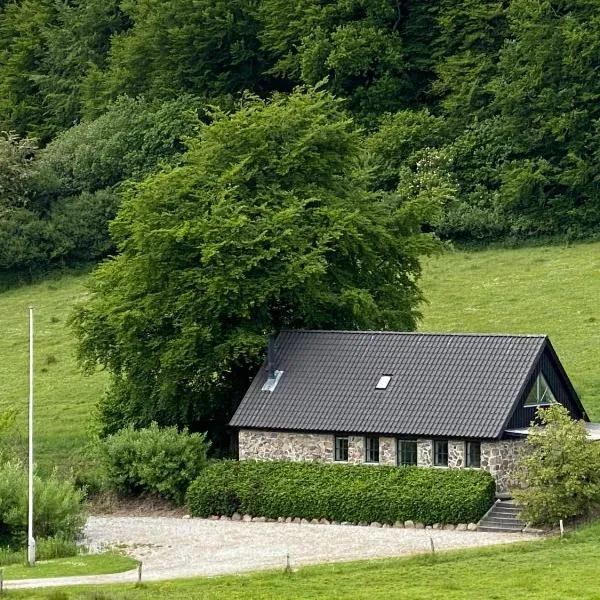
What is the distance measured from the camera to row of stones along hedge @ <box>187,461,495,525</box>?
5641 cm

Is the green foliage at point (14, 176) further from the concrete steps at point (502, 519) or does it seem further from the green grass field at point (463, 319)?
the concrete steps at point (502, 519)

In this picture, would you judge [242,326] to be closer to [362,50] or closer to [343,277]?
[343,277]

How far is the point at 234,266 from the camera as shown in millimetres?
64312

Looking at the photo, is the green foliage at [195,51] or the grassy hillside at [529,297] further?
the green foliage at [195,51]

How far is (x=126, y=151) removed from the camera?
106 metres

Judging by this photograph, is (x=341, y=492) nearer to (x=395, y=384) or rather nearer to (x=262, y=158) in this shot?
(x=395, y=384)

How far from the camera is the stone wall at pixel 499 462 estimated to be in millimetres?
57500

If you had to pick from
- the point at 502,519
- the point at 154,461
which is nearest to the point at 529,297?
the point at 154,461

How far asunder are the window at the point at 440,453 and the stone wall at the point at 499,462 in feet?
4.52

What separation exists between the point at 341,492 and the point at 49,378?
73.8ft

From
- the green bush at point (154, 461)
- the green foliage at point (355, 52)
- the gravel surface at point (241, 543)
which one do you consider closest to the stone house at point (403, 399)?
the green bush at point (154, 461)

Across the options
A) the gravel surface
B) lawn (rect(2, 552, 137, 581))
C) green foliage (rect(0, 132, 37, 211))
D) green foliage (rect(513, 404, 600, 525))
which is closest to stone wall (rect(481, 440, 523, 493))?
green foliage (rect(513, 404, 600, 525))

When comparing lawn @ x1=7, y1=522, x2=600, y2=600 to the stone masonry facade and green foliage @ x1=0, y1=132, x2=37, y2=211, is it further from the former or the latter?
green foliage @ x1=0, y1=132, x2=37, y2=211

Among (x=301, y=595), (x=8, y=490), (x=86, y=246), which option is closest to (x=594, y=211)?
(x=86, y=246)
